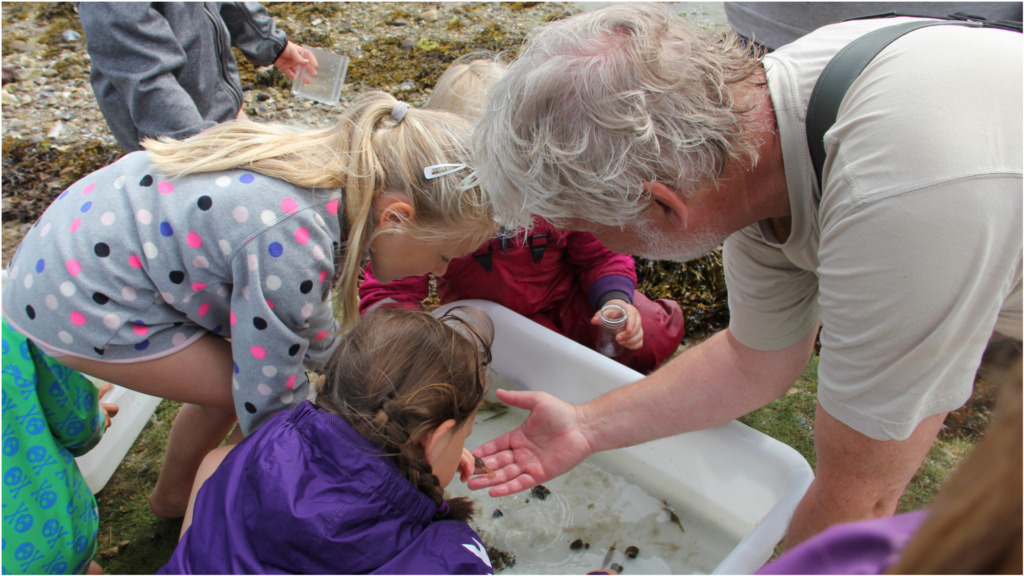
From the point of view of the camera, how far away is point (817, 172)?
111 centimetres

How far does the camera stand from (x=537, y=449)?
188 cm

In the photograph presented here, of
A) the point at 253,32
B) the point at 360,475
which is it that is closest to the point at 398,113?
the point at 360,475

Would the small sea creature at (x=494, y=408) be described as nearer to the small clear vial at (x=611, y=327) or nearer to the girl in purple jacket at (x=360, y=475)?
the small clear vial at (x=611, y=327)

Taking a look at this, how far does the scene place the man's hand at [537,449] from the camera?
1830mm

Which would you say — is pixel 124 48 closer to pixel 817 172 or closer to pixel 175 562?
pixel 175 562

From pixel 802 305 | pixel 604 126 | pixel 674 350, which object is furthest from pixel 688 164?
pixel 674 350

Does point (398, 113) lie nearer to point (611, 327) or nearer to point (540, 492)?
point (611, 327)

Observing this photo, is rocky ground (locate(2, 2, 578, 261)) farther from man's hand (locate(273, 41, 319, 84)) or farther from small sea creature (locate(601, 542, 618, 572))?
small sea creature (locate(601, 542, 618, 572))

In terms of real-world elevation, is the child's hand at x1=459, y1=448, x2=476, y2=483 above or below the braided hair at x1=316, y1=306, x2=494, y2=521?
below

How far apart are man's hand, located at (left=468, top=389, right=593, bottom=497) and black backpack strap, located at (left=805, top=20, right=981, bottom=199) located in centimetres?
102

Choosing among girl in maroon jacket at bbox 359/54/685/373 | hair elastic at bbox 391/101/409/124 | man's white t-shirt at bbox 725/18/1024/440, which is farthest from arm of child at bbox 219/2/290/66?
man's white t-shirt at bbox 725/18/1024/440

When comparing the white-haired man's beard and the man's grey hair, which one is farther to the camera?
the white-haired man's beard

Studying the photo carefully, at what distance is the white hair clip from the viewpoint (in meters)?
1.58

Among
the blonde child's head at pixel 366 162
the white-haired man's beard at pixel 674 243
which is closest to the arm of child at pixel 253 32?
the blonde child's head at pixel 366 162
